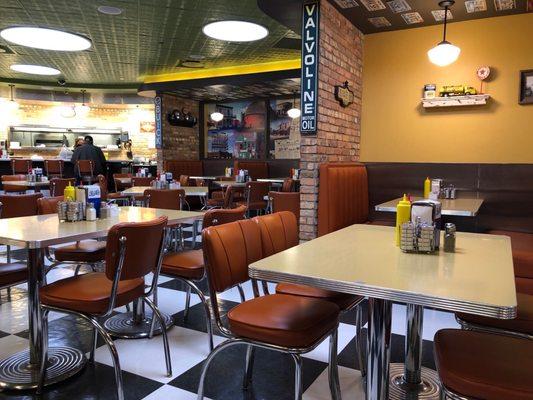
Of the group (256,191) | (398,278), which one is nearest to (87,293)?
(398,278)

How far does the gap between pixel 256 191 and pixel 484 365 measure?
5.33m

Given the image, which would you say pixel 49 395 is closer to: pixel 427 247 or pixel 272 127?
pixel 427 247

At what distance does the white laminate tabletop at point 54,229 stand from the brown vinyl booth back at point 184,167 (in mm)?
7366

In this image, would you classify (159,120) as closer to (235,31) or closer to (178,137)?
(178,137)

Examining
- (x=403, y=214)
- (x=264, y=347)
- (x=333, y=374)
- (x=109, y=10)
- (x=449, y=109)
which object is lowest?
(x=333, y=374)

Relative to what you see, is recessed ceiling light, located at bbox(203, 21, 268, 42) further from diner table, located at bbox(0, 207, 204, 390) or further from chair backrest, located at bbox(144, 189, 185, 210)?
diner table, located at bbox(0, 207, 204, 390)

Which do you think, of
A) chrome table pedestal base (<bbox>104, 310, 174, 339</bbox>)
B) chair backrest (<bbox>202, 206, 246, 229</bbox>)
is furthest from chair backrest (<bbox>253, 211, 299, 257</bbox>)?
chrome table pedestal base (<bbox>104, 310, 174, 339</bbox>)

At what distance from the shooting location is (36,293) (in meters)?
2.27

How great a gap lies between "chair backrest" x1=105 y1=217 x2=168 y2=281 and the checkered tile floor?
0.62 metres

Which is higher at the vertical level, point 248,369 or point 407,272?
point 407,272

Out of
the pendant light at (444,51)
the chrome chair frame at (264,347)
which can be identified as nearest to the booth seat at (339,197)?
the pendant light at (444,51)

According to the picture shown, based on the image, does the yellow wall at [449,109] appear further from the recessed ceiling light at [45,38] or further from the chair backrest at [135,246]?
the recessed ceiling light at [45,38]

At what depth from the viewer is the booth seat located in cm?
431

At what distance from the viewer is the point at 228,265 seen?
1.92m
